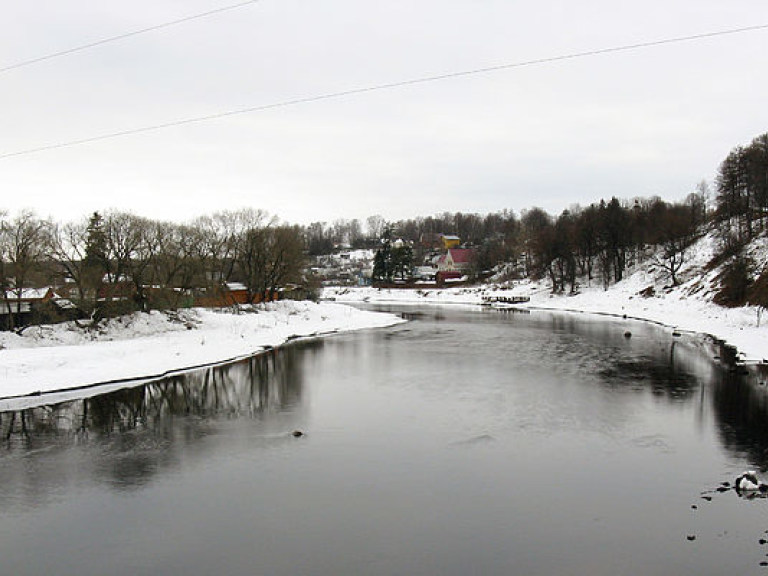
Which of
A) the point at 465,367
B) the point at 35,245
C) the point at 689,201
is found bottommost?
the point at 465,367

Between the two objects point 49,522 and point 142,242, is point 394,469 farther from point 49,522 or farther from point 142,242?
point 142,242

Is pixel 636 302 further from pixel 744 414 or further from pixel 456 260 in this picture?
pixel 456 260

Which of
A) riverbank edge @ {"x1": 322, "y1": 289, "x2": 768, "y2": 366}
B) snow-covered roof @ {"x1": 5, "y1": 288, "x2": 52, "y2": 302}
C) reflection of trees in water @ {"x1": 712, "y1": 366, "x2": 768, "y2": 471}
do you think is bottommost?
riverbank edge @ {"x1": 322, "y1": 289, "x2": 768, "y2": 366}

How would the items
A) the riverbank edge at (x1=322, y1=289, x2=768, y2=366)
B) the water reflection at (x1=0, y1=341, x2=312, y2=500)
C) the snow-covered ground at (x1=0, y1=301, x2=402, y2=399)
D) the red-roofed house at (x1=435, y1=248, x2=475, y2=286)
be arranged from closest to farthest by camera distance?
1. the water reflection at (x1=0, y1=341, x2=312, y2=500)
2. the snow-covered ground at (x1=0, y1=301, x2=402, y2=399)
3. the riverbank edge at (x1=322, y1=289, x2=768, y2=366)
4. the red-roofed house at (x1=435, y1=248, x2=475, y2=286)

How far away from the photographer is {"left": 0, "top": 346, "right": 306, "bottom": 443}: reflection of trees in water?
51.1 feet

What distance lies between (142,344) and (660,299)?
150 feet

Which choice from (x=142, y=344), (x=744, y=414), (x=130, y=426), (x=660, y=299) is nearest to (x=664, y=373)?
(x=744, y=414)

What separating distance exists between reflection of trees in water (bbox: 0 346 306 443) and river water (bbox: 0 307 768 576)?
0.36 ft

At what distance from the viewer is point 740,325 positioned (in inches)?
1400

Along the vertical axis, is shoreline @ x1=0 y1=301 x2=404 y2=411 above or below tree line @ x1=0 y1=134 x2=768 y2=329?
below

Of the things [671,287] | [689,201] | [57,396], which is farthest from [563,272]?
[57,396]

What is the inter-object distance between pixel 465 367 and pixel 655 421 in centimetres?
Answer: 966

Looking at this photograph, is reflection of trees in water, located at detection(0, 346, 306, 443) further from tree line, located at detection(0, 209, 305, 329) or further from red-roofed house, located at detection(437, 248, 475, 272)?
red-roofed house, located at detection(437, 248, 475, 272)

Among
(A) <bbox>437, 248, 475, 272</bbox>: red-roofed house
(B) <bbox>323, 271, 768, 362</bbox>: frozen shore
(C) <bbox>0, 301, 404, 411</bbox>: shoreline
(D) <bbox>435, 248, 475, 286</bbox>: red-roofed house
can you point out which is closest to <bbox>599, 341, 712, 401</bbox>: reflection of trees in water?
(B) <bbox>323, 271, 768, 362</bbox>: frozen shore
